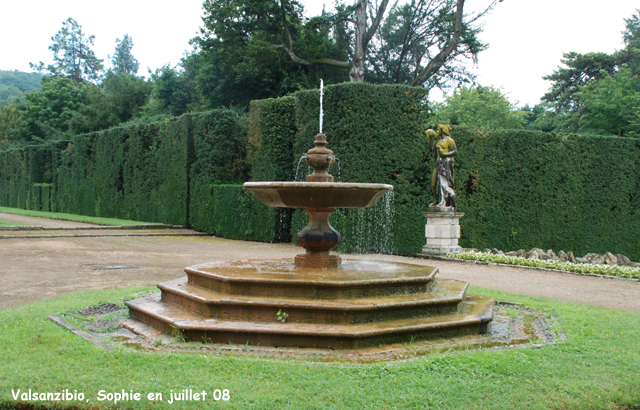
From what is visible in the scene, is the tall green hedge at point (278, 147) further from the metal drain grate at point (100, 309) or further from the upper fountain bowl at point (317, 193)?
the metal drain grate at point (100, 309)

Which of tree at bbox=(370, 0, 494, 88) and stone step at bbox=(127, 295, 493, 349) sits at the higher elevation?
tree at bbox=(370, 0, 494, 88)

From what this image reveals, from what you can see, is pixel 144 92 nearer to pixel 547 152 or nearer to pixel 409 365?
pixel 547 152

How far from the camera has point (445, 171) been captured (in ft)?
47.6

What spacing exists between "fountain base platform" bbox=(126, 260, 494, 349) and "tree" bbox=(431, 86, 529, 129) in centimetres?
2863

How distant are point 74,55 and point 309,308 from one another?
251 ft

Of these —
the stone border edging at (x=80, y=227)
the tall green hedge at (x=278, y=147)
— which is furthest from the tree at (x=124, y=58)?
the tall green hedge at (x=278, y=147)

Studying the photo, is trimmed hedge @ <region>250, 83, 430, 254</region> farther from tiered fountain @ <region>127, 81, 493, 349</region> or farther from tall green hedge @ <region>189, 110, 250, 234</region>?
tiered fountain @ <region>127, 81, 493, 349</region>

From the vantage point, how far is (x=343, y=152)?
15492 millimetres

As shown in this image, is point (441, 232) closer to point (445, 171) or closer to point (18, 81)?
point (445, 171)

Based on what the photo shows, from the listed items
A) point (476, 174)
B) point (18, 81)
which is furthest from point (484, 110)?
point (18, 81)

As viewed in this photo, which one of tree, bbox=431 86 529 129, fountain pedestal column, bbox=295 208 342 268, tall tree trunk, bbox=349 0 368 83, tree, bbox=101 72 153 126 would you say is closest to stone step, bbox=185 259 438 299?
fountain pedestal column, bbox=295 208 342 268

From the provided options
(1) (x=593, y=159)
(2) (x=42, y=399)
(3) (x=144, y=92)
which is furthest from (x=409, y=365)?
(3) (x=144, y=92)

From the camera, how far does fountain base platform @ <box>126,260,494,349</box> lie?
5254 mm

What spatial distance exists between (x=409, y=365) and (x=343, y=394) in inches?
35.9
